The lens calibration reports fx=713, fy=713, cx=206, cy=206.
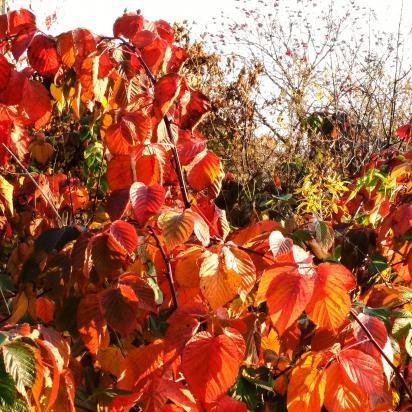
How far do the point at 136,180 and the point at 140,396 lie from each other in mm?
454

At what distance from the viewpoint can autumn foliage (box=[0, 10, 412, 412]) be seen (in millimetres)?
1194

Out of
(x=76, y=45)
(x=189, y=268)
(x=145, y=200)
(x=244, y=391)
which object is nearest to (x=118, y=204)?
(x=145, y=200)

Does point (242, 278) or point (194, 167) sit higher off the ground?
point (194, 167)

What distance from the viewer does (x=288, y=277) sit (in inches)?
45.5

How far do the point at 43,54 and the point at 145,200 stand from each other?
47 centimetres

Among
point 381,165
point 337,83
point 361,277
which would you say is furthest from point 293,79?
point 361,277

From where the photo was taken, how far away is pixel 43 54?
1.59 metres

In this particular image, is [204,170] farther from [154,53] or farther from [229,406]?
[229,406]

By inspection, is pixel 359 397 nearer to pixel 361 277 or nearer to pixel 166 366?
pixel 166 366

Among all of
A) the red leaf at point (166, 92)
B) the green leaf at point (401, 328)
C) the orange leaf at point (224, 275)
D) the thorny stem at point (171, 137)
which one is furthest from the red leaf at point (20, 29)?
the green leaf at point (401, 328)

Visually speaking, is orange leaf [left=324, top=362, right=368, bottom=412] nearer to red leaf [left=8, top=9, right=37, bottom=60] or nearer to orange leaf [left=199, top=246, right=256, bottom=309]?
orange leaf [left=199, top=246, right=256, bottom=309]

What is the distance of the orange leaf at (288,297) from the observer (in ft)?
3.71

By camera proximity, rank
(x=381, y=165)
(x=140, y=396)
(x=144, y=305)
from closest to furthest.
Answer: (x=140, y=396) < (x=144, y=305) < (x=381, y=165)

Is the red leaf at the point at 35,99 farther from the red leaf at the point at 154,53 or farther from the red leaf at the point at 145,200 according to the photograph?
the red leaf at the point at 145,200
